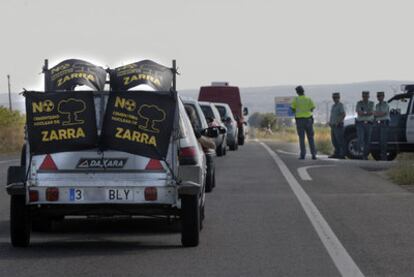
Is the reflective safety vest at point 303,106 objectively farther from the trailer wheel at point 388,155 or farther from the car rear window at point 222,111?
the car rear window at point 222,111

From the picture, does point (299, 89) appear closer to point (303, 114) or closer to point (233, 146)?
point (303, 114)

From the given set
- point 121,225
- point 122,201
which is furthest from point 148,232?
point 122,201

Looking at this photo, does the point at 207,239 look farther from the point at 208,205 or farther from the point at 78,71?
the point at 208,205

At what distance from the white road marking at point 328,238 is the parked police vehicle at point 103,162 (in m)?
1.40

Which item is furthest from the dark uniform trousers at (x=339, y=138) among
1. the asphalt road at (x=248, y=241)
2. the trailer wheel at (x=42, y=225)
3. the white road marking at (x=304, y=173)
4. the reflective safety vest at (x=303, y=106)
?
the trailer wheel at (x=42, y=225)

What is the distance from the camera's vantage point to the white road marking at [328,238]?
984cm

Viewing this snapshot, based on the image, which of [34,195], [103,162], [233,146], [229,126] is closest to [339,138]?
[229,126]

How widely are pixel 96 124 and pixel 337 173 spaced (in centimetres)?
1256

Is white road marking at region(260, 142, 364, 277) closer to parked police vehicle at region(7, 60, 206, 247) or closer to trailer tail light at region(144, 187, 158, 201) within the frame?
parked police vehicle at region(7, 60, 206, 247)

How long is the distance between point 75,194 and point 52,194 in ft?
0.70

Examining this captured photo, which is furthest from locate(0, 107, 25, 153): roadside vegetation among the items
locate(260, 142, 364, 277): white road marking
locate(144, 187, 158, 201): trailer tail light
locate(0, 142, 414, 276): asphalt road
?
locate(144, 187, 158, 201): trailer tail light

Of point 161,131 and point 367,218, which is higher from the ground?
point 161,131

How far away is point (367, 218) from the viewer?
46.3 ft

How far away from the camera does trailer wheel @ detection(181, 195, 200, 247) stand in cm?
1118
